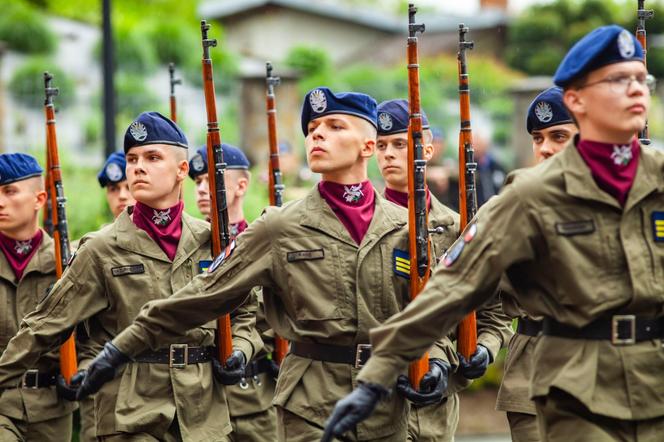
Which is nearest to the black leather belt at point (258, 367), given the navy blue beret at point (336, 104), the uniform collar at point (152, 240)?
the uniform collar at point (152, 240)

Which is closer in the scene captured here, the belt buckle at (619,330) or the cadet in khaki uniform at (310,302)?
the belt buckle at (619,330)

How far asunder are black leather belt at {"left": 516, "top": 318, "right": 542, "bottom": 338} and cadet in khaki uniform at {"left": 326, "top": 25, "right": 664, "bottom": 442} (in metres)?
1.67

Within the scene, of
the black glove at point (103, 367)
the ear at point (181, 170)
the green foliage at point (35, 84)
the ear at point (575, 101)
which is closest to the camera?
the ear at point (575, 101)

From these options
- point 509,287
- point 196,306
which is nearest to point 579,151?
point 509,287

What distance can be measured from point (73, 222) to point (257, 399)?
3739 millimetres

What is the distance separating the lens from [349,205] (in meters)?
6.35

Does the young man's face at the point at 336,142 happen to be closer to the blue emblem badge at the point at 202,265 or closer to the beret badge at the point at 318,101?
the beret badge at the point at 318,101

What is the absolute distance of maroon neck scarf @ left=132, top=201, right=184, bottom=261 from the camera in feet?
23.2

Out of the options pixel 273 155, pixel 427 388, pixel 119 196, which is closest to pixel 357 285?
pixel 427 388

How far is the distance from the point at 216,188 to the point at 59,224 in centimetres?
136

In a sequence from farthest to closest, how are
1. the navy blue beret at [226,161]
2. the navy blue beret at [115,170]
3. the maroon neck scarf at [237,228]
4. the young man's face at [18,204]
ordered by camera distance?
the navy blue beret at [115,170] → the navy blue beret at [226,161] → the maroon neck scarf at [237,228] → the young man's face at [18,204]

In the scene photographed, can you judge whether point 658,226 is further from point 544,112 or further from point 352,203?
point 544,112

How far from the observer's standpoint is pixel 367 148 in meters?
6.51

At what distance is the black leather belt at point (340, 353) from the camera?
6.07 meters
